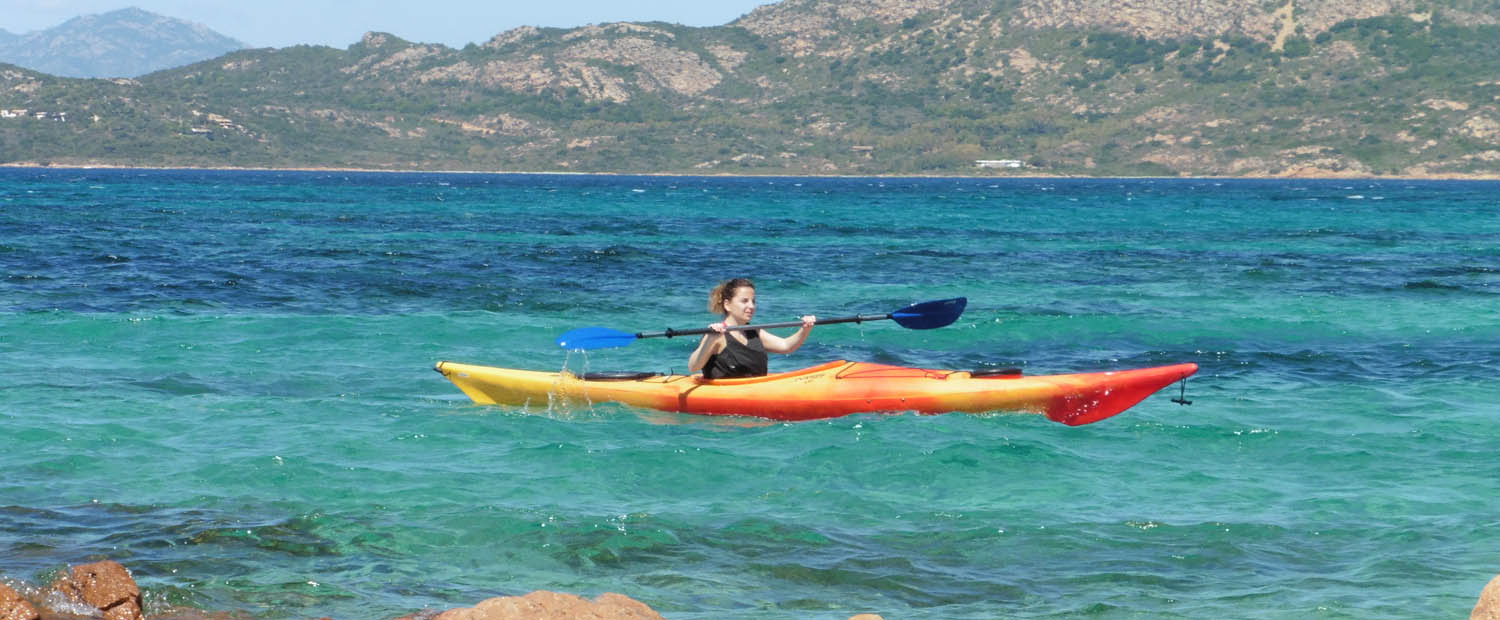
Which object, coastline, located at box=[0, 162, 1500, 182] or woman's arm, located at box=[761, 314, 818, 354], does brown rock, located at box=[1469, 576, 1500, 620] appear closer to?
woman's arm, located at box=[761, 314, 818, 354]

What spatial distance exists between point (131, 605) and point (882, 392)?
6074 millimetres

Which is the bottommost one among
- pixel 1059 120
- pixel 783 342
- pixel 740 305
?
pixel 783 342

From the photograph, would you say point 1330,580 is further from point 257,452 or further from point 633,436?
point 257,452

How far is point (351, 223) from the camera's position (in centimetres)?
4125

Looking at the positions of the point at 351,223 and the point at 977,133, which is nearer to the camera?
the point at 351,223

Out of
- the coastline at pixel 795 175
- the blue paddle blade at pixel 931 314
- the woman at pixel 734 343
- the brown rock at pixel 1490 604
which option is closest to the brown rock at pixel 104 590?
the brown rock at pixel 1490 604

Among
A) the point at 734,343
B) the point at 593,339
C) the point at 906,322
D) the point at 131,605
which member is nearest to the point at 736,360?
the point at 734,343

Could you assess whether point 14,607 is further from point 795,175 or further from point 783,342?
point 795,175

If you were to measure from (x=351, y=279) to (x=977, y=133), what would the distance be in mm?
161122

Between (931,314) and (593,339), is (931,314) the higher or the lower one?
the higher one

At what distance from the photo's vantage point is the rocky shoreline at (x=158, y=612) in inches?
174

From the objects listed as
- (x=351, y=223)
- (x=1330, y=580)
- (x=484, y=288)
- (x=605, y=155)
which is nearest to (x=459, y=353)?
(x=484, y=288)

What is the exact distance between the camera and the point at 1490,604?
4.35 metres

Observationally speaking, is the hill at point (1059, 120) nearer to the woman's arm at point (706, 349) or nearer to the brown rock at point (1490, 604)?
the woman's arm at point (706, 349)
